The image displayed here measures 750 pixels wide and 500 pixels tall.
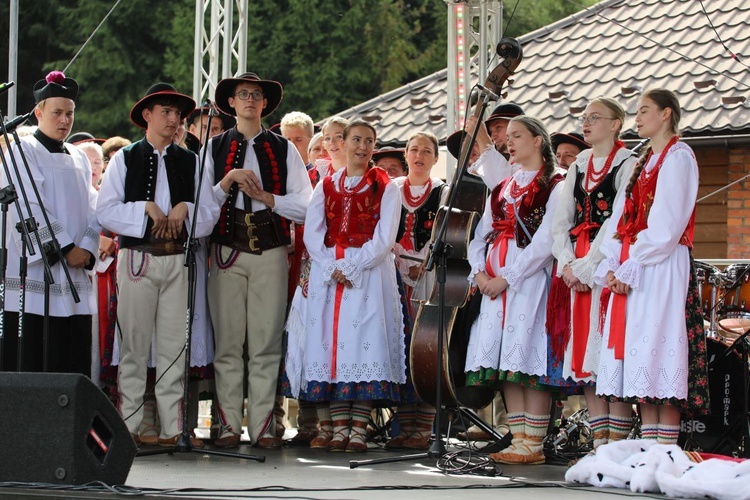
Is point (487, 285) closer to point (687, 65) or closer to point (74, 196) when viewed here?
point (74, 196)

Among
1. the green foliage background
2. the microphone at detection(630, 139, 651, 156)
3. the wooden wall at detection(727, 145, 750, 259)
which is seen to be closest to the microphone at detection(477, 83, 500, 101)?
the microphone at detection(630, 139, 651, 156)

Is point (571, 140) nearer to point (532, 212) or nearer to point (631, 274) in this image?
point (532, 212)

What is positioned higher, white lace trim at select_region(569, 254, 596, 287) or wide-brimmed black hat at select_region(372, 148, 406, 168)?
wide-brimmed black hat at select_region(372, 148, 406, 168)

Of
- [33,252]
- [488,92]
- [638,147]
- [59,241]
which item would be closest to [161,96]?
[59,241]

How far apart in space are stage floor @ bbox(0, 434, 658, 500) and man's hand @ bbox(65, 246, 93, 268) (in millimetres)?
1126

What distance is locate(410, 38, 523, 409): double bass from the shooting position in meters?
6.20

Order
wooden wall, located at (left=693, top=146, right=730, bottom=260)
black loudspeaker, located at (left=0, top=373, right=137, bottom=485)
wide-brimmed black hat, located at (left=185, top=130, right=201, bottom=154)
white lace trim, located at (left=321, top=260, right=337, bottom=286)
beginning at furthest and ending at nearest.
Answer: wooden wall, located at (left=693, top=146, right=730, bottom=260), wide-brimmed black hat, located at (left=185, top=130, right=201, bottom=154), white lace trim, located at (left=321, top=260, right=337, bottom=286), black loudspeaker, located at (left=0, top=373, right=137, bottom=485)

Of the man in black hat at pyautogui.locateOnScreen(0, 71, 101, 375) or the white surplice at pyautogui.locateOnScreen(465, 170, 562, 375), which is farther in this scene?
the man in black hat at pyautogui.locateOnScreen(0, 71, 101, 375)

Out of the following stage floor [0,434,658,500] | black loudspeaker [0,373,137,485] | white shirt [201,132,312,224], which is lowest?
stage floor [0,434,658,500]

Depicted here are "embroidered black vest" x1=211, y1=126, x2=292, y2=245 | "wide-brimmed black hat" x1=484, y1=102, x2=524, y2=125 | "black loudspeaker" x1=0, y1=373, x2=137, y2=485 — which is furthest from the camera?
"wide-brimmed black hat" x1=484, y1=102, x2=524, y2=125

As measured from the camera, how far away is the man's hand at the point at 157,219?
21.3 ft

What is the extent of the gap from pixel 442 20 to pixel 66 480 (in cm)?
1966

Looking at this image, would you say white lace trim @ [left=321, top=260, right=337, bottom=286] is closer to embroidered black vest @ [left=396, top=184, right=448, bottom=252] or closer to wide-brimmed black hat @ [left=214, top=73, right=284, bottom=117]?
embroidered black vest @ [left=396, top=184, right=448, bottom=252]

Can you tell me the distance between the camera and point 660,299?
5.48 metres
